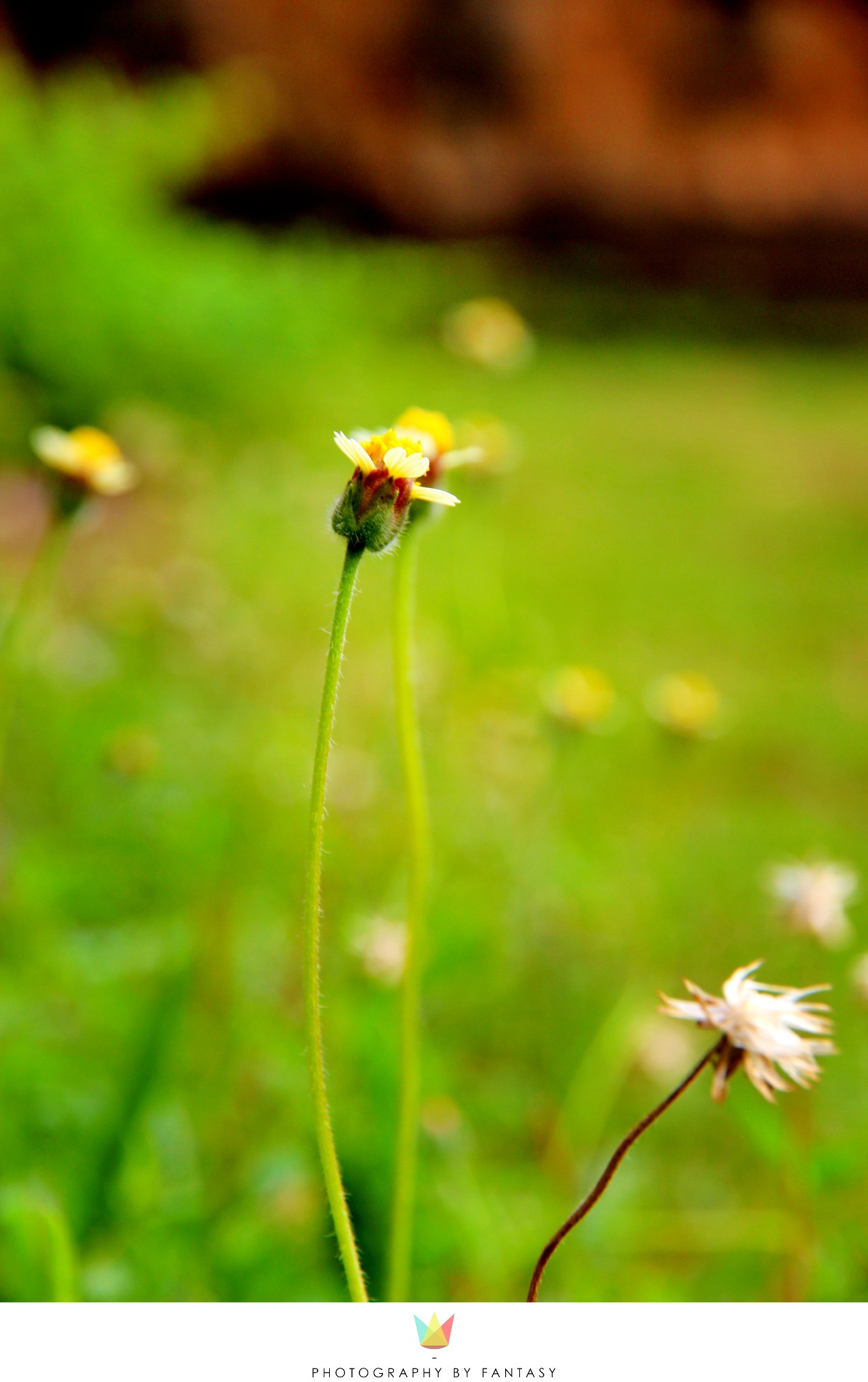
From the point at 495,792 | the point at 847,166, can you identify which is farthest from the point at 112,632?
the point at 847,166

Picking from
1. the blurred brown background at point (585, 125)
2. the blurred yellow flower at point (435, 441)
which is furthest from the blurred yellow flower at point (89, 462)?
the blurred brown background at point (585, 125)

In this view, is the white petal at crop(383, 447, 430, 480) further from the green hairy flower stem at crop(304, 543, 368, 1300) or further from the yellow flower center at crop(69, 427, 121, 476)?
the yellow flower center at crop(69, 427, 121, 476)

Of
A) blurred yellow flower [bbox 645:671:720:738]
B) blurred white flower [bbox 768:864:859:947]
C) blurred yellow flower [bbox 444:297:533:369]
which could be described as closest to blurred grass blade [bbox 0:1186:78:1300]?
blurred white flower [bbox 768:864:859:947]

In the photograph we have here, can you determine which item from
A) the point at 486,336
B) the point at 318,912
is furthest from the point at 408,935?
the point at 486,336

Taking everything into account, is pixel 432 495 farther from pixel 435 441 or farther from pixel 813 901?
pixel 813 901
